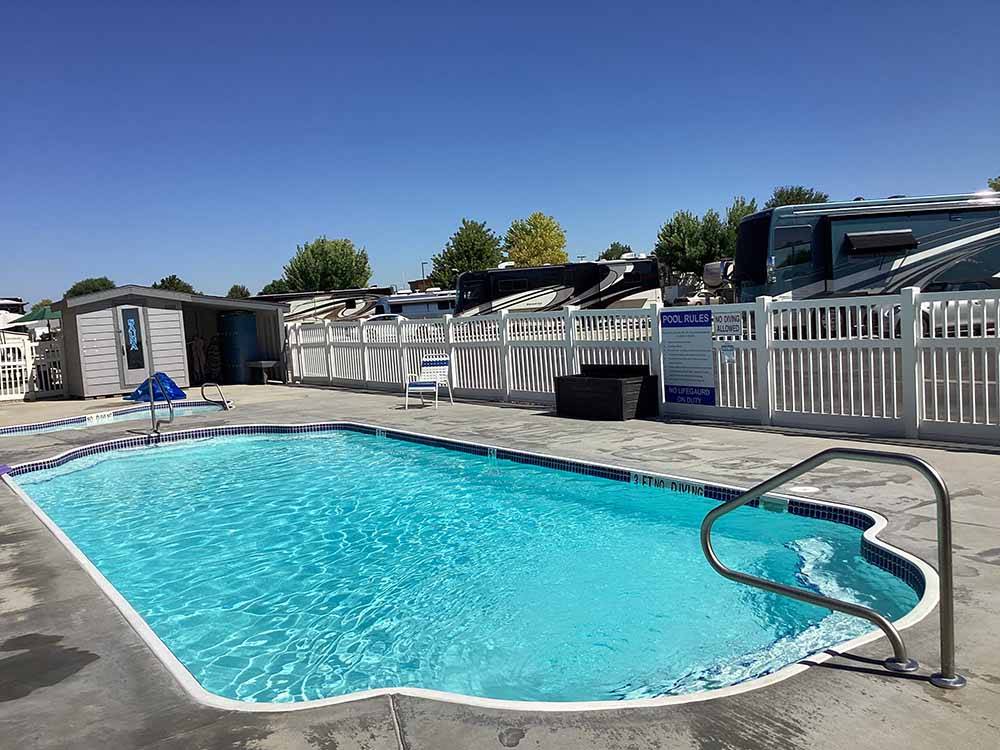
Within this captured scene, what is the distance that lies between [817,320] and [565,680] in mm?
6292

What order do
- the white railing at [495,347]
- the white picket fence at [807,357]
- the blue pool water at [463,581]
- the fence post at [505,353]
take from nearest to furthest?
the blue pool water at [463,581] < the white picket fence at [807,357] < the white railing at [495,347] < the fence post at [505,353]

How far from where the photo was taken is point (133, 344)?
19391mm

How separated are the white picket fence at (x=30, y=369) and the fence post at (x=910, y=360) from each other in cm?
1998

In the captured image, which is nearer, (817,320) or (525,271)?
(817,320)

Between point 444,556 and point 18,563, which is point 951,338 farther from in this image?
point 18,563

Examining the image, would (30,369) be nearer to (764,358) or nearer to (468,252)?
(764,358)

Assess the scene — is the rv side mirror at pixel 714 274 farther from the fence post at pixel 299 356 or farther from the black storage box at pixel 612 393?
the black storage box at pixel 612 393

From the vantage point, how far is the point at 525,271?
2202 cm

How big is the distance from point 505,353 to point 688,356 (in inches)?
161

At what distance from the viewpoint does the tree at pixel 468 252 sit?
169 ft

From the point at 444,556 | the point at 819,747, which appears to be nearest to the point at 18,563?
the point at 444,556

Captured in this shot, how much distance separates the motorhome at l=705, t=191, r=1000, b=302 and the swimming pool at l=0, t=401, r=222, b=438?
1225 cm

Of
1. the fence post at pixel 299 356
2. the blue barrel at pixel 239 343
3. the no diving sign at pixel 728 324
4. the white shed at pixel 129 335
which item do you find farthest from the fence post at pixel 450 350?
the blue barrel at pixel 239 343

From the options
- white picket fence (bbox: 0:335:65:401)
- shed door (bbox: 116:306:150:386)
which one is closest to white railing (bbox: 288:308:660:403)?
shed door (bbox: 116:306:150:386)
